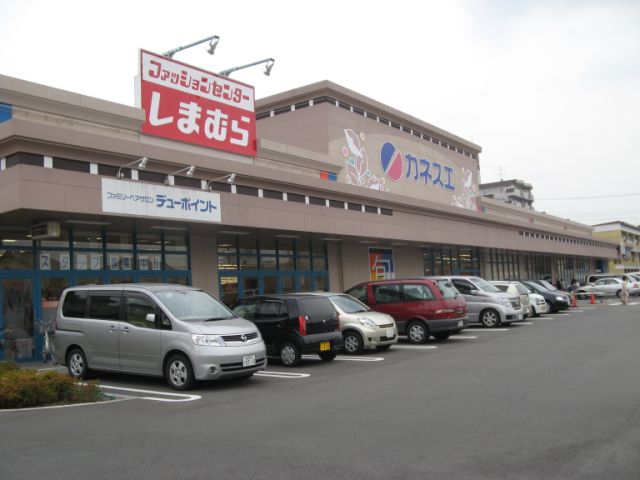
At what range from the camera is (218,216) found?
17203mm

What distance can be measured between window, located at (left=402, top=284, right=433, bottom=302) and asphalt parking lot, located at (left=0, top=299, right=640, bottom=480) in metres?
4.89

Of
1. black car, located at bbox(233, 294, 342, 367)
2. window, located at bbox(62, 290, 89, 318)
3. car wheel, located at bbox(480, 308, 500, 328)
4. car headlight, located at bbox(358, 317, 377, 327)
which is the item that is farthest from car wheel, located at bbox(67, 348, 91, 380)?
car wheel, located at bbox(480, 308, 500, 328)

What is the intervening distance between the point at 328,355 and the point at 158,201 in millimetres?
5778

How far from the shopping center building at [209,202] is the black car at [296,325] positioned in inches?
149

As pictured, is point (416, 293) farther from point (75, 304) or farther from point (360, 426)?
point (360, 426)

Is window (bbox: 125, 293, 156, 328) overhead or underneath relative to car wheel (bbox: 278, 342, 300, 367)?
overhead

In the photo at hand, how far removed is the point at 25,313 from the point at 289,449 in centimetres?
1150

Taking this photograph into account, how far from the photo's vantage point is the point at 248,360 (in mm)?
10953

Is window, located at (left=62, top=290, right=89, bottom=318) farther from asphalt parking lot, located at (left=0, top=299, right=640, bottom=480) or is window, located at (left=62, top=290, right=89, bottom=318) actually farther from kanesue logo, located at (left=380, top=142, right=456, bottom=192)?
kanesue logo, located at (left=380, top=142, right=456, bottom=192)

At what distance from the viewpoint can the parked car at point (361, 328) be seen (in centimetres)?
1537

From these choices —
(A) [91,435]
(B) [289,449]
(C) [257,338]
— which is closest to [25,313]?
(C) [257,338]

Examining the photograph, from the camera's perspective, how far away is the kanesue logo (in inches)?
1245

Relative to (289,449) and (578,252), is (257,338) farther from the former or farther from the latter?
(578,252)

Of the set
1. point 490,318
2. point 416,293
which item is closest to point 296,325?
point 416,293
